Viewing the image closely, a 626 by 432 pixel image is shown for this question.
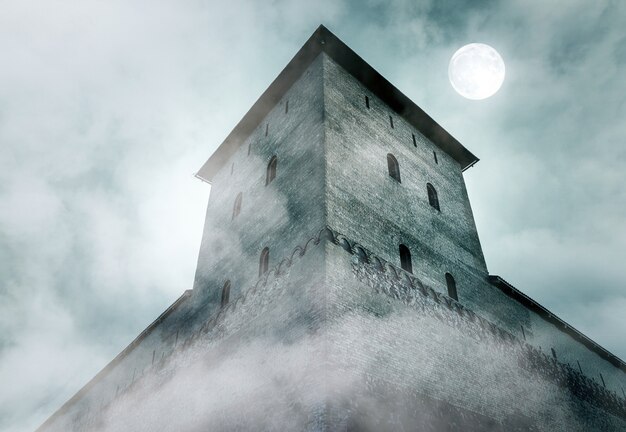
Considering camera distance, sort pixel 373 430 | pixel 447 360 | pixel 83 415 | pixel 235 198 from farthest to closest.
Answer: pixel 83 415 → pixel 235 198 → pixel 447 360 → pixel 373 430

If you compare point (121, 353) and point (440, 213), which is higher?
point (440, 213)

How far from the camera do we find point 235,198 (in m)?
12.5

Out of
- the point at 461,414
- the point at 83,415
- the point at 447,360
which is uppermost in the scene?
the point at 83,415

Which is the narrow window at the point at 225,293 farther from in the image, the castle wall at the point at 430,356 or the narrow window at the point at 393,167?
the narrow window at the point at 393,167

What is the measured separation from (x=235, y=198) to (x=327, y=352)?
6.70 meters

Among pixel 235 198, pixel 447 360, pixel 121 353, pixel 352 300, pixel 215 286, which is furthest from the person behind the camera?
pixel 121 353

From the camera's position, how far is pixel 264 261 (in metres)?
9.64

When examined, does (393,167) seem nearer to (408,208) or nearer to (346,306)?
(408,208)

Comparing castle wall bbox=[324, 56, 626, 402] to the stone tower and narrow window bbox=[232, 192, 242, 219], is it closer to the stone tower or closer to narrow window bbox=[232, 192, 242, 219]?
the stone tower

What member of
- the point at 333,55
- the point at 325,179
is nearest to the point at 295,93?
the point at 333,55

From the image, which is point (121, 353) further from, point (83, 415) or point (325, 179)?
point (325, 179)

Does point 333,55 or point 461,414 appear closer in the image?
point 461,414

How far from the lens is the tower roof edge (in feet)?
40.2

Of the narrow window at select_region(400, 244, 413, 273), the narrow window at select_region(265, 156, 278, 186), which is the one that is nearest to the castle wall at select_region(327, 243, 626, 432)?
the narrow window at select_region(400, 244, 413, 273)
